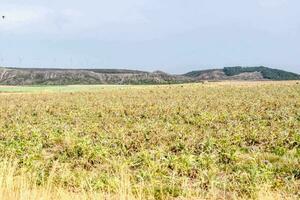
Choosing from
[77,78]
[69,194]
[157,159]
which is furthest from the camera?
[77,78]

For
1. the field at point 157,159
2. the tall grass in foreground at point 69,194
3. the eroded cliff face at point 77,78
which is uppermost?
the tall grass in foreground at point 69,194

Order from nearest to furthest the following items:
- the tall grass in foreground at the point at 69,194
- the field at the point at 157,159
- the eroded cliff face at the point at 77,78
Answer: the tall grass in foreground at the point at 69,194 < the field at the point at 157,159 < the eroded cliff face at the point at 77,78

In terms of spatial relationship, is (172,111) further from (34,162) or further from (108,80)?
(108,80)

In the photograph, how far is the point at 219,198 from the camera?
30.6ft

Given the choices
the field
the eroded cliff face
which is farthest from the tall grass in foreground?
the eroded cliff face

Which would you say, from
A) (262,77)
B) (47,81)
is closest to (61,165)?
(47,81)

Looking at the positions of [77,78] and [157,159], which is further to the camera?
[77,78]

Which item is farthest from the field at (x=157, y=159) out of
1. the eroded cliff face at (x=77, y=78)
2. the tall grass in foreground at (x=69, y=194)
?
the eroded cliff face at (x=77, y=78)

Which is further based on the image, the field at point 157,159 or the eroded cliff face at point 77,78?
the eroded cliff face at point 77,78

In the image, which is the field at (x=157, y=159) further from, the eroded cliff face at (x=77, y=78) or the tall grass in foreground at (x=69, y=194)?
the eroded cliff face at (x=77, y=78)

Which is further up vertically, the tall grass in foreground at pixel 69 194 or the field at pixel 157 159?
the tall grass in foreground at pixel 69 194

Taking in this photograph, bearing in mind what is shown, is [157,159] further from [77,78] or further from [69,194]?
[77,78]

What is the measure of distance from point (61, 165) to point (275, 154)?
5364mm

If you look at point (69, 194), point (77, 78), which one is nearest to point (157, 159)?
point (69, 194)
